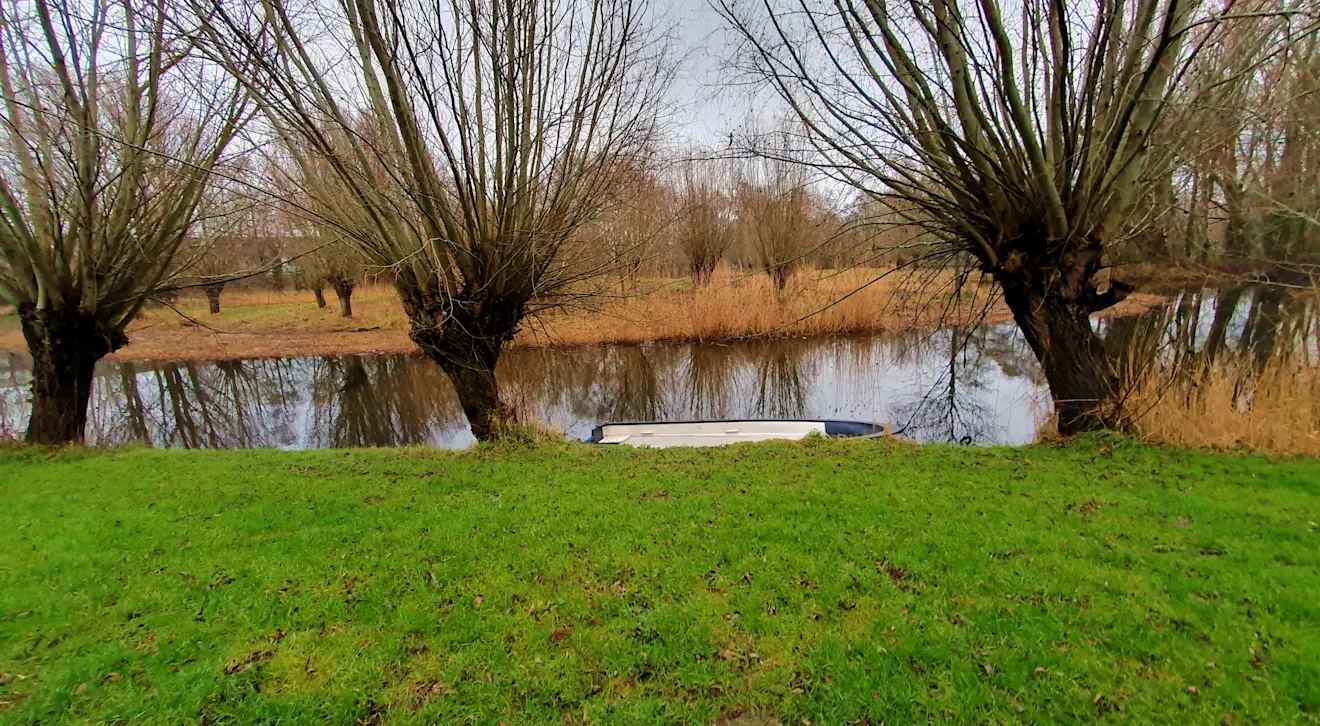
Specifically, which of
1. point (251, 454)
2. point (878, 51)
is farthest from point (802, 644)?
point (251, 454)

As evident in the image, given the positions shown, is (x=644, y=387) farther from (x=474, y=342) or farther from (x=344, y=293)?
(x=344, y=293)

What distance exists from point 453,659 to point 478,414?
4.38 meters

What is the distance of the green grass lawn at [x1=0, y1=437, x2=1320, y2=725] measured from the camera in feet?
7.26

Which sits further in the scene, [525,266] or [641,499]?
[525,266]

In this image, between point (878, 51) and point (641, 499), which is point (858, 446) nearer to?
point (641, 499)

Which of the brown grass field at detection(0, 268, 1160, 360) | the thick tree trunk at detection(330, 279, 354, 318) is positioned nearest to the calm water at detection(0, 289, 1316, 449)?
the brown grass field at detection(0, 268, 1160, 360)

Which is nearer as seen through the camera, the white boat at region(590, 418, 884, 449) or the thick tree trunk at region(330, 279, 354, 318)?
the white boat at region(590, 418, 884, 449)

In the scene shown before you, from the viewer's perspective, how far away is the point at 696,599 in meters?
2.84

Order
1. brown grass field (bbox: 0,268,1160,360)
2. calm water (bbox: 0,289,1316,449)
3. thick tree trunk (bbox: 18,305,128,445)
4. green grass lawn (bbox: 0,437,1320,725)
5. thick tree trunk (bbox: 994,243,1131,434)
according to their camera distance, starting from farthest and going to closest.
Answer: brown grass field (bbox: 0,268,1160,360) < calm water (bbox: 0,289,1316,449) < thick tree trunk (bbox: 18,305,128,445) < thick tree trunk (bbox: 994,243,1131,434) < green grass lawn (bbox: 0,437,1320,725)

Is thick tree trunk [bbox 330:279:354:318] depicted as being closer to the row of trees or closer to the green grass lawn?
the row of trees

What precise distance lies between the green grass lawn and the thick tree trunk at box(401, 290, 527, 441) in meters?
1.94

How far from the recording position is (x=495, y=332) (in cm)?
644

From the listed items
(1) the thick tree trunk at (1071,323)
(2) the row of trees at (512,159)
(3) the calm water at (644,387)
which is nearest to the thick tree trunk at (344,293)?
(3) the calm water at (644,387)

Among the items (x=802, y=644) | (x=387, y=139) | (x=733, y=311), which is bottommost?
(x=802, y=644)
